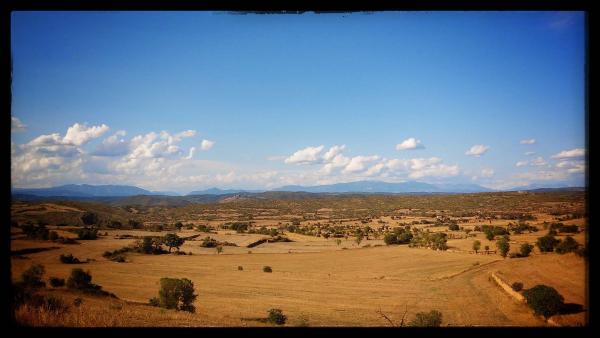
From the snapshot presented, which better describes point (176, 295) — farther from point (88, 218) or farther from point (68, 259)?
point (88, 218)

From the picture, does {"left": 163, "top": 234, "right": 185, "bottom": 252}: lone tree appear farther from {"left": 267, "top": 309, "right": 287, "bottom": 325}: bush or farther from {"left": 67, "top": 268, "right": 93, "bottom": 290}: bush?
{"left": 267, "top": 309, "right": 287, "bottom": 325}: bush

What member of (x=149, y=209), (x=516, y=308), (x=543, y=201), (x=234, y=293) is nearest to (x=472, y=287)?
(x=516, y=308)

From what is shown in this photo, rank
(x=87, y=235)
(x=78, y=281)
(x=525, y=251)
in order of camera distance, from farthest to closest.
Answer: (x=87, y=235) < (x=525, y=251) < (x=78, y=281)

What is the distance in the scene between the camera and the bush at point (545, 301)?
46.8 ft

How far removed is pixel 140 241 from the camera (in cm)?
4206

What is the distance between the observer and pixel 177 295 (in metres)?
17.3

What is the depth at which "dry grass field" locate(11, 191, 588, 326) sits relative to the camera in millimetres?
14173

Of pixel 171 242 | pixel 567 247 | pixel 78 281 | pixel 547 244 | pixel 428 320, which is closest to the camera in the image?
pixel 428 320

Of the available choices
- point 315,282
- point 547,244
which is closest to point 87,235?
point 315,282

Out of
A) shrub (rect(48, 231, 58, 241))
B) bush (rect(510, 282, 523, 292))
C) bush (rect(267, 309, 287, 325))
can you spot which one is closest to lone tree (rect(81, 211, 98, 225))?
shrub (rect(48, 231, 58, 241))

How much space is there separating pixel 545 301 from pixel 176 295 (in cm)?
1556

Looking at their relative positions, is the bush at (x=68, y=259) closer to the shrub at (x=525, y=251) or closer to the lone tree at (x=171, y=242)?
the lone tree at (x=171, y=242)
